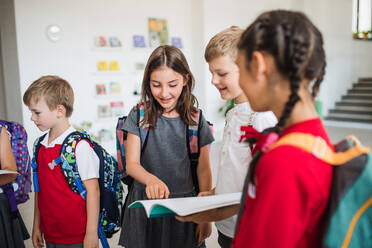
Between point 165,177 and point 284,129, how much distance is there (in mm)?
832

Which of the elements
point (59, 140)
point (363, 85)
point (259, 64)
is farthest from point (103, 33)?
point (363, 85)

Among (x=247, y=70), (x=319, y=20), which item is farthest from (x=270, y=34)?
(x=319, y=20)

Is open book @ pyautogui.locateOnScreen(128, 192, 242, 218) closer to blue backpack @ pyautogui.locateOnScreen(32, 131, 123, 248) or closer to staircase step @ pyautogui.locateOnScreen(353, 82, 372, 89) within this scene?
blue backpack @ pyautogui.locateOnScreen(32, 131, 123, 248)

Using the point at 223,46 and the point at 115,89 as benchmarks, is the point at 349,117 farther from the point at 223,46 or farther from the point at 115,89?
the point at 223,46

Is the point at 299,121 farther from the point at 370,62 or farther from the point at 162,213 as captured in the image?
the point at 370,62

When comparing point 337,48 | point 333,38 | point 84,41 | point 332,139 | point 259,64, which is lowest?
point 332,139

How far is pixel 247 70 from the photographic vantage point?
0.68 metres

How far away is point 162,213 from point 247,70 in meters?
0.42

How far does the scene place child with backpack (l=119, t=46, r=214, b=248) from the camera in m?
1.38

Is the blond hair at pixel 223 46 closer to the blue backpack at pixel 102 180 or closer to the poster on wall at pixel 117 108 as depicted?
the blue backpack at pixel 102 180

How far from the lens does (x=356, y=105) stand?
935cm

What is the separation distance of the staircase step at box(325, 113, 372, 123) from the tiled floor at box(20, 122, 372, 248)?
18 centimetres

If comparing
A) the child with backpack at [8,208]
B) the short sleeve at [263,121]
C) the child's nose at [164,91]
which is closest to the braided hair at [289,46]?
the short sleeve at [263,121]

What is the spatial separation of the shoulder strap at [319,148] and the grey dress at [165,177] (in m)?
0.84
